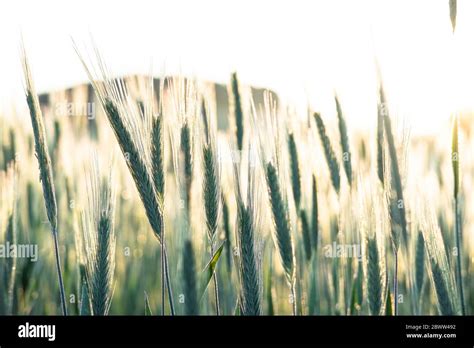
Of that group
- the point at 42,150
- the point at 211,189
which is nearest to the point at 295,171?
the point at 211,189

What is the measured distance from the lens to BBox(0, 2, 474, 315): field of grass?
91 centimetres

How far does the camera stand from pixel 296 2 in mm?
1028

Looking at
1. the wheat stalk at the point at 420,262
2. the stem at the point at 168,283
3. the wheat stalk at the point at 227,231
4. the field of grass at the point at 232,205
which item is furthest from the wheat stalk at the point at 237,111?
the wheat stalk at the point at 420,262

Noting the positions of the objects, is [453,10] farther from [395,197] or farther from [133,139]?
[133,139]

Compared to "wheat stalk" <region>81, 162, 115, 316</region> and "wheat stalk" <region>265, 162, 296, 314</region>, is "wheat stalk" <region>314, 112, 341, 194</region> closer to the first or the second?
"wheat stalk" <region>265, 162, 296, 314</region>

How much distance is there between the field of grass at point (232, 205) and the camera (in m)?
0.91

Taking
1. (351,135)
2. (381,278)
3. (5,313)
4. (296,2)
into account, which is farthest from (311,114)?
(5,313)

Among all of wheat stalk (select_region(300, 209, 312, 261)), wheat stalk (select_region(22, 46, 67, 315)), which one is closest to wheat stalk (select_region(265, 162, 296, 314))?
wheat stalk (select_region(300, 209, 312, 261))

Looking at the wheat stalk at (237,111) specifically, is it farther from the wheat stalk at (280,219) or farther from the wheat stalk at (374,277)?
the wheat stalk at (374,277)

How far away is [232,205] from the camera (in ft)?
3.44

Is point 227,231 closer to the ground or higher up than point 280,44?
closer to the ground

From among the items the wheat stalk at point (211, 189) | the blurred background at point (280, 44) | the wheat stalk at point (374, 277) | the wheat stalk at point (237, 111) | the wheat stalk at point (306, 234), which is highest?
the blurred background at point (280, 44)

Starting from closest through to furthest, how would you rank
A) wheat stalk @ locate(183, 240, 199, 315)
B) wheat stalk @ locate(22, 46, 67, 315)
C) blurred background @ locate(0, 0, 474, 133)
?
wheat stalk @ locate(183, 240, 199, 315) < wheat stalk @ locate(22, 46, 67, 315) < blurred background @ locate(0, 0, 474, 133)

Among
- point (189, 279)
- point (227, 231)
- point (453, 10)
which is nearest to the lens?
point (189, 279)
